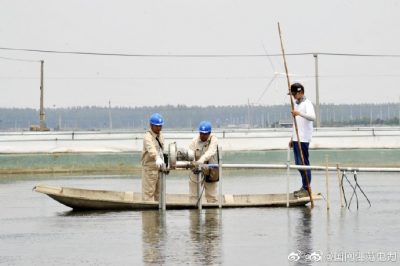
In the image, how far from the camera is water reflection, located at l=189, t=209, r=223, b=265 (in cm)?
1214

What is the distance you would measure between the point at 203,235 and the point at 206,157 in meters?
3.98

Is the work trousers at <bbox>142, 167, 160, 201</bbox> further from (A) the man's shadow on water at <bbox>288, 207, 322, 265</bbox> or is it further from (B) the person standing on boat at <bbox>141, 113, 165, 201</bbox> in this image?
(A) the man's shadow on water at <bbox>288, 207, 322, 265</bbox>

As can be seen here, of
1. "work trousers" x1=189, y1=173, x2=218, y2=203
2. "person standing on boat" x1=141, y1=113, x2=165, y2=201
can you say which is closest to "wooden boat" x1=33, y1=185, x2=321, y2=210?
"work trousers" x1=189, y1=173, x2=218, y2=203

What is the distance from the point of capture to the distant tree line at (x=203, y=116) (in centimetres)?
7506

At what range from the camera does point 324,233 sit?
14.6m

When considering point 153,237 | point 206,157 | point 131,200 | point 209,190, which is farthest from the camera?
point 131,200

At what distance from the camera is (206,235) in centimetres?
1448

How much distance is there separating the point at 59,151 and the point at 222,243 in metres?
26.7

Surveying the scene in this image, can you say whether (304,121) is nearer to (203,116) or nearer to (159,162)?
(159,162)

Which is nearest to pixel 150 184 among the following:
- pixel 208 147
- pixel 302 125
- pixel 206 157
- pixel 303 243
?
pixel 206 157

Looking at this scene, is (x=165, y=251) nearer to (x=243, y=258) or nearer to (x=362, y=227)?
(x=243, y=258)

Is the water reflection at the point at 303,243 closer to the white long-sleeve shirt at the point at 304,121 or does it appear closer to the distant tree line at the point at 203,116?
the white long-sleeve shirt at the point at 304,121

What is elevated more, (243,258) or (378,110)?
(378,110)

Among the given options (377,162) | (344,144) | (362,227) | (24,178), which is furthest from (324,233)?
(344,144)
